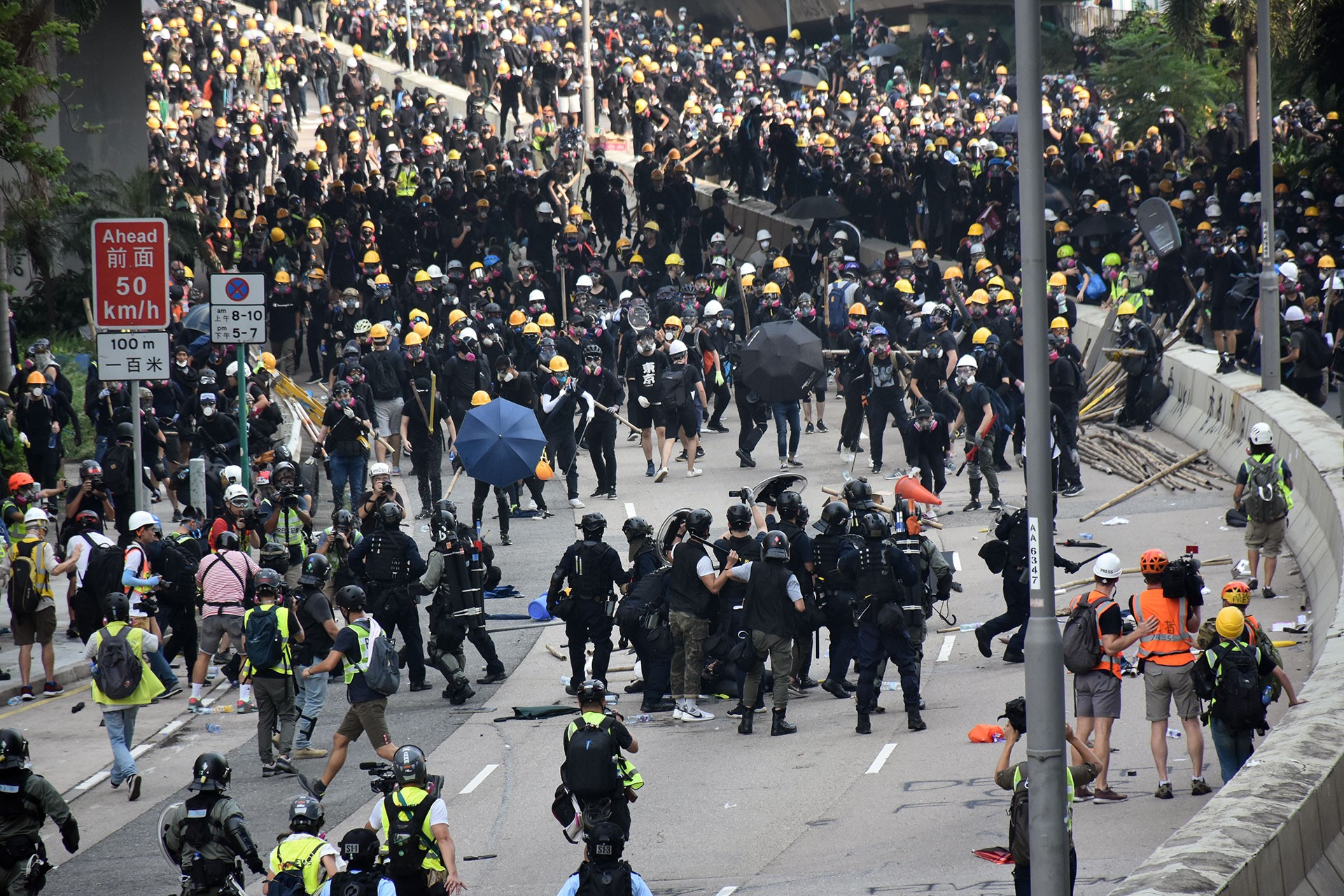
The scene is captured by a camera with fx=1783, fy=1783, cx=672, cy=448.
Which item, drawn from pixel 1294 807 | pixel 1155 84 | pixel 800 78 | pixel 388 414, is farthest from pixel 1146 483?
pixel 800 78

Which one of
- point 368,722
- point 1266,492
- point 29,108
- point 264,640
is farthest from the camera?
point 29,108

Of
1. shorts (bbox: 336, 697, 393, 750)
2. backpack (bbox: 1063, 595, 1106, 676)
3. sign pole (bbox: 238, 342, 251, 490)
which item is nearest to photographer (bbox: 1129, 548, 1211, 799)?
backpack (bbox: 1063, 595, 1106, 676)

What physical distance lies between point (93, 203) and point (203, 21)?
1763cm

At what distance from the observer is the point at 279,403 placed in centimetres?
2628

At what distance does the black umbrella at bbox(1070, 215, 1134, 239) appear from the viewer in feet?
92.9

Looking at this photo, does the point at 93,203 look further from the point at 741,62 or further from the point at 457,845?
the point at 741,62

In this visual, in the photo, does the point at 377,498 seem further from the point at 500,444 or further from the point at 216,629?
the point at 216,629

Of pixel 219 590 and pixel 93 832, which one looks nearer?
pixel 93 832

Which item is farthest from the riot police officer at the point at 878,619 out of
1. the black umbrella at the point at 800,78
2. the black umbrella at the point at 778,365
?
the black umbrella at the point at 800,78

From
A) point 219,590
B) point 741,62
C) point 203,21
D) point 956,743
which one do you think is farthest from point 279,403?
point 741,62

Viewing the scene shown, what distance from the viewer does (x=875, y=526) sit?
1406cm

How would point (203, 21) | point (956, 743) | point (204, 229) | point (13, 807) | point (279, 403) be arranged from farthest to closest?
1. point (203, 21)
2. point (204, 229)
3. point (279, 403)
4. point (956, 743)
5. point (13, 807)

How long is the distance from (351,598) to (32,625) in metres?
4.44

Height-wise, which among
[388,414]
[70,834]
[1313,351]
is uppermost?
[1313,351]
